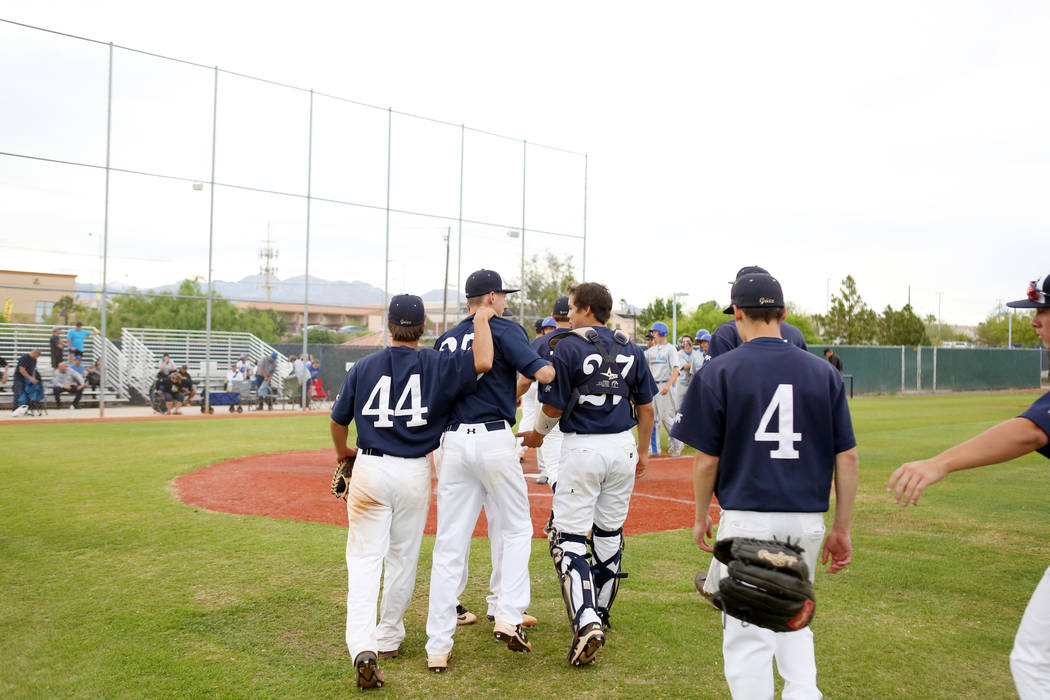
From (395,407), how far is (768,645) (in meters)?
2.43

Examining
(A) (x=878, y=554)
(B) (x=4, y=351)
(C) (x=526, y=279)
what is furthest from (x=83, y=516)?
(C) (x=526, y=279)

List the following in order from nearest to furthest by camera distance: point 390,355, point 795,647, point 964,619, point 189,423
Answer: point 795,647
point 390,355
point 964,619
point 189,423

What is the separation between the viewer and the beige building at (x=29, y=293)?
22156 mm

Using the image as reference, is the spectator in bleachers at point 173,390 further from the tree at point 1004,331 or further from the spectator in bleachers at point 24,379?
the tree at point 1004,331

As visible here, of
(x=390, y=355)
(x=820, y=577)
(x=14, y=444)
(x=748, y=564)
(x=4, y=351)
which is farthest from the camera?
(x=4, y=351)

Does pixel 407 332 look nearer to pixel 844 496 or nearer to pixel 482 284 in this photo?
pixel 482 284

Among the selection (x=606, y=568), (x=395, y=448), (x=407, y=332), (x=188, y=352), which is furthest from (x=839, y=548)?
(x=188, y=352)

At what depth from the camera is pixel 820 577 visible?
6.20 meters

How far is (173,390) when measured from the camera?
22.8m

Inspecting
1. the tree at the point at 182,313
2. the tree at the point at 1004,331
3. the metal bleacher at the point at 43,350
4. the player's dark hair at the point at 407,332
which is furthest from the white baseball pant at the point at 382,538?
the tree at the point at 1004,331

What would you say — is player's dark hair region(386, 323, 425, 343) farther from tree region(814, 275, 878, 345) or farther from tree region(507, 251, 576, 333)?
tree region(814, 275, 878, 345)

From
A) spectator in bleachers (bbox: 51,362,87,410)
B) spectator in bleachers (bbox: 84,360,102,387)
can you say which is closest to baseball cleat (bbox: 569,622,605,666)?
spectator in bleachers (bbox: 51,362,87,410)

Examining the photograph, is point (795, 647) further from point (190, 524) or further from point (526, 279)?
point (526, 279)

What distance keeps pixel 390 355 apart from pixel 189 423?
17.1m
